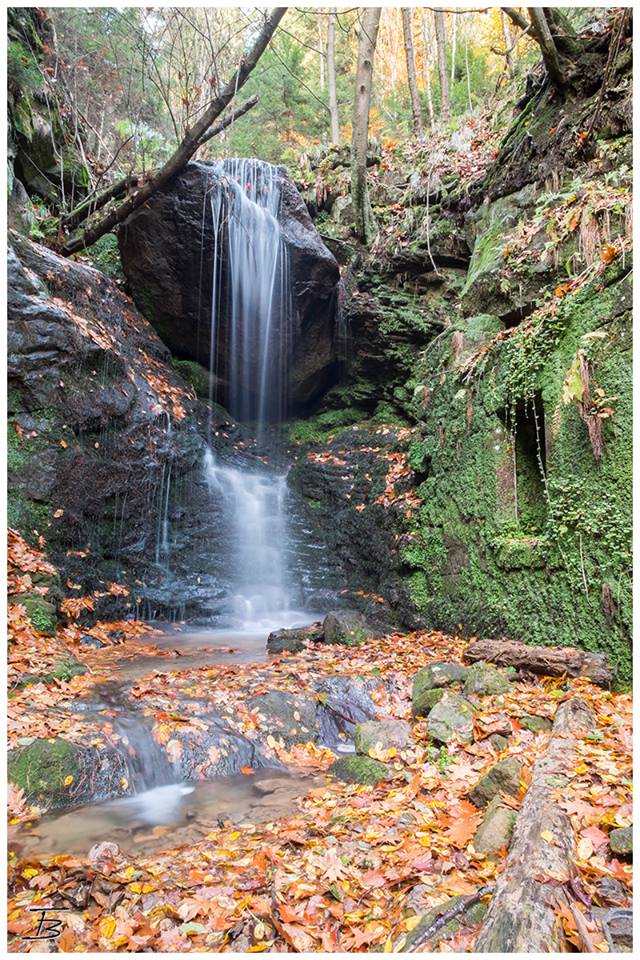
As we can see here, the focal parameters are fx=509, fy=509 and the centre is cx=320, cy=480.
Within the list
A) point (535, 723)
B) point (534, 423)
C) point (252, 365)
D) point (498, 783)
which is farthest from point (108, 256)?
point (498, 783)

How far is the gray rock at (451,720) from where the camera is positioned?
3.87 m

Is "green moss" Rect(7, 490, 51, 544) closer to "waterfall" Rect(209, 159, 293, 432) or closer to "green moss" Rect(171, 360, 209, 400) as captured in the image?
"green moss" Rect(171, 360, 209, 400)

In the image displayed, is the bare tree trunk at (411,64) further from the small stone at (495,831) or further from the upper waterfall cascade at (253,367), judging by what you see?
the small stone at (495,831)

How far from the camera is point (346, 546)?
33.1 feet

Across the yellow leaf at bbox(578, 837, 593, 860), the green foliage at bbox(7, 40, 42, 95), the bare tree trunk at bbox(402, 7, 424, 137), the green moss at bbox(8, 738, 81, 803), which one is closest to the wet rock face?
the green foliage at bbox(7, 40, 42, 95)

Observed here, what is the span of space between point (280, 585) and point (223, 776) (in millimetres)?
5887

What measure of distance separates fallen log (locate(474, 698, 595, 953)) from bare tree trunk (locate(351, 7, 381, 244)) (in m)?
10.9

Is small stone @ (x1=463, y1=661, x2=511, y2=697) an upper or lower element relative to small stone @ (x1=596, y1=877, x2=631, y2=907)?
lower

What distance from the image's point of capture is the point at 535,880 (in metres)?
1.77

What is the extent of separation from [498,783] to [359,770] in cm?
126

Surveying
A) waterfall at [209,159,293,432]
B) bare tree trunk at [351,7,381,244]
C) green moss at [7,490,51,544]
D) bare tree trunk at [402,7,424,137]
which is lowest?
green moss at [7,490,51,544]

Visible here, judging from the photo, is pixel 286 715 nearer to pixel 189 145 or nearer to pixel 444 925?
pixel 444 925

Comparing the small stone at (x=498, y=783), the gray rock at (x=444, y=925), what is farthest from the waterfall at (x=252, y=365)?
the gray rock at (x=444, y=925)

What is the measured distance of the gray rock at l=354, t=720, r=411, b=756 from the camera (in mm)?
4062
